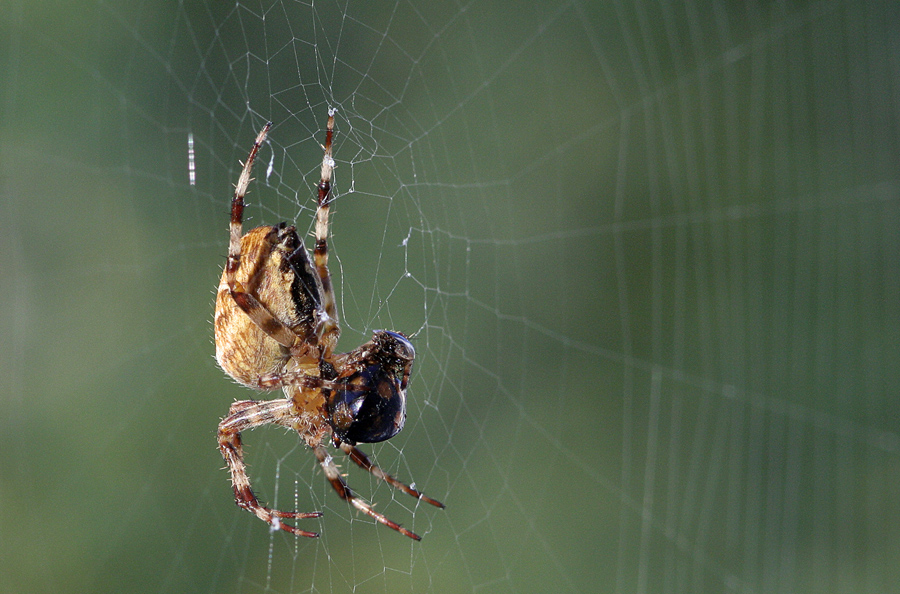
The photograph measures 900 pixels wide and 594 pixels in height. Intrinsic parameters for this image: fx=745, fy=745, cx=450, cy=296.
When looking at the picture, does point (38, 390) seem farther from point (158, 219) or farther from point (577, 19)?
point (577, 19)

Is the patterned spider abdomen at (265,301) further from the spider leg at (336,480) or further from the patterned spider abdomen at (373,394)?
the spider leg at (336,480)

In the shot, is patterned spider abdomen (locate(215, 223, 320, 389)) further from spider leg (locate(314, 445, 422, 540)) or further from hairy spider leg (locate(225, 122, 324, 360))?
spider leg (locate(314, 445, 422, 540))

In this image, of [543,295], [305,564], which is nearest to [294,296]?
[305,564]

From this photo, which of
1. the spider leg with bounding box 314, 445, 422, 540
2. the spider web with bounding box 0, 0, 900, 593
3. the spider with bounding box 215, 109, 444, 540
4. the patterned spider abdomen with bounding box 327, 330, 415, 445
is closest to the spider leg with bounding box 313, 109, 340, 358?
the spider with bounding box 215, 109, 444, 540

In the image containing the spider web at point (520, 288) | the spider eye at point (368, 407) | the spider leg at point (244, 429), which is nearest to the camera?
the spider eye at point (368, 407)

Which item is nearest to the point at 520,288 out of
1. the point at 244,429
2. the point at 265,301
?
the point at 244,429

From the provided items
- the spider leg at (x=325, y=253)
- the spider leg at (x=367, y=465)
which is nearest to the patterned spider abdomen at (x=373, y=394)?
the spider leg at (x=325, y=253)

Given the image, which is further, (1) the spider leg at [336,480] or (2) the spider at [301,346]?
(1) the spider leg at [336,480]
